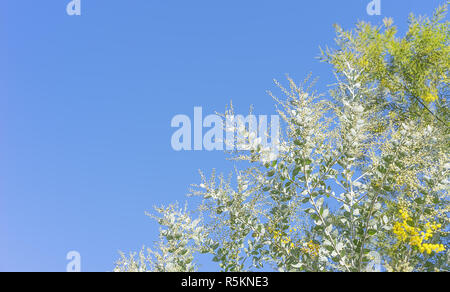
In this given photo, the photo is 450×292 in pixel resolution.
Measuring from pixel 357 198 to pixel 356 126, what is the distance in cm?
65

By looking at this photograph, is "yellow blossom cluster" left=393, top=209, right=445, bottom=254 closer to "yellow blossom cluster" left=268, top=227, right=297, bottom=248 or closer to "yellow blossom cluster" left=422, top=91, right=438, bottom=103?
"yellow blossom cluster" left=268, top=227, right=297, bottom=248

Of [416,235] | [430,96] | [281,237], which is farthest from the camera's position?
[430,96]

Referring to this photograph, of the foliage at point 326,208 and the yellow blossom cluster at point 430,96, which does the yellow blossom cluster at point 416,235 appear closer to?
the foliage at point 326,208

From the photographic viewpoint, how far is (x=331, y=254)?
3045 millimetres

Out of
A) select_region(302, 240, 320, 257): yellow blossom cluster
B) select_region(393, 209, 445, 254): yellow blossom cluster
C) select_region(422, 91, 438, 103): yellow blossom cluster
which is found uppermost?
select_region(422, 91, 438, 103): yellow blossom cluster

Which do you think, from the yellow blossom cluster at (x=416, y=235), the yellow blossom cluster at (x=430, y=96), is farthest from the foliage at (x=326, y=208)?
the yellow blossom cluster at (x=430, y=96)

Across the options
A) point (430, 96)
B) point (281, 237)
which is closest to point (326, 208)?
point (281, 237)

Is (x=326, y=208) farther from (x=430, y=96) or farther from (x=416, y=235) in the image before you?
Result: (x=430, y=96)

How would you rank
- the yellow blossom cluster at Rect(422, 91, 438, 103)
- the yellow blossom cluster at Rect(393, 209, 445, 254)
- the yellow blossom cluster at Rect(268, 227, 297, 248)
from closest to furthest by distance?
the yellow blossom cluster at Rect(393, 209, 445, 254)
the yellow blossom cluster at Rect(268, 227, 297, 248)
the yellow blossom cluster at Rect(422, 91, 438, 103)

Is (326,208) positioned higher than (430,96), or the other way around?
(430,96)

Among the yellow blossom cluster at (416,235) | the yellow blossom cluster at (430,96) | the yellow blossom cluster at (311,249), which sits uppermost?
the yellow blossom cluster at (430,96)

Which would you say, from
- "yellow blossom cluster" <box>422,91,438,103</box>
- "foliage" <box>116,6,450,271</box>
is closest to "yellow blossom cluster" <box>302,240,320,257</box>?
"foliage" <box>116,6,450,271</box>
